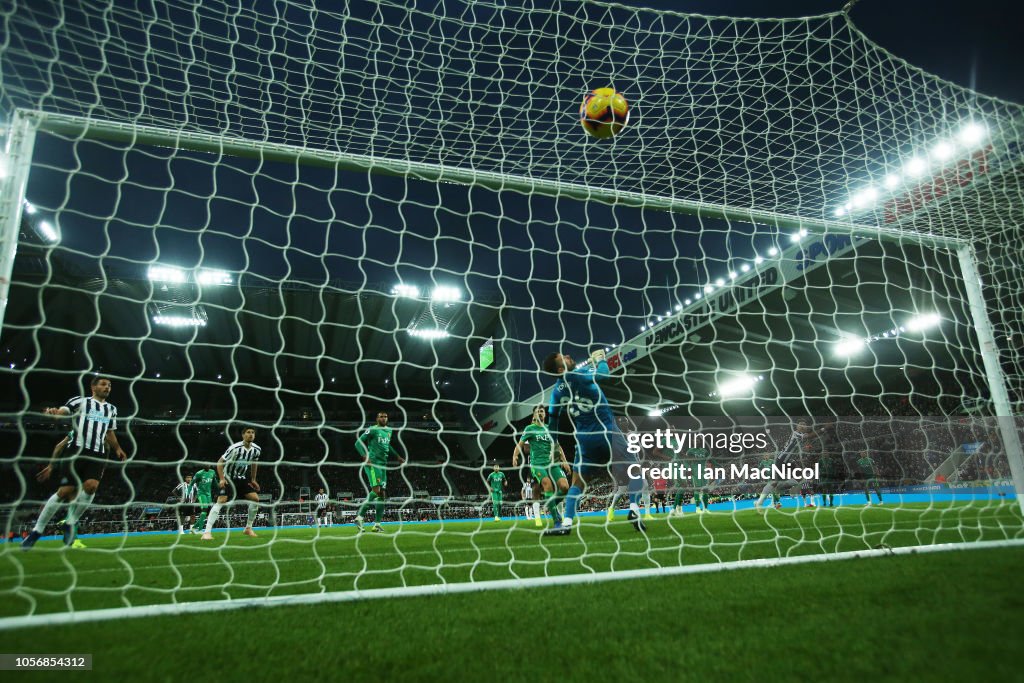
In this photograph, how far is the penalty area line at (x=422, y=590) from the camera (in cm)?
199

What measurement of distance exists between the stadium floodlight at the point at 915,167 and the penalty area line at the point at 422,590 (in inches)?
134

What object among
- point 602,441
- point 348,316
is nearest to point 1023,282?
point 602,441

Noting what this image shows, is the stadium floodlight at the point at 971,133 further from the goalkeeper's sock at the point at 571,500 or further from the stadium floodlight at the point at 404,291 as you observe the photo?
the stadium floodlight at the point at 404,291

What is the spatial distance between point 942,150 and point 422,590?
242 inches

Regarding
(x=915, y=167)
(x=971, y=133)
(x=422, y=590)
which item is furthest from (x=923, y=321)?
(x=422, y=590)

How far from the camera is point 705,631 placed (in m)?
1.71

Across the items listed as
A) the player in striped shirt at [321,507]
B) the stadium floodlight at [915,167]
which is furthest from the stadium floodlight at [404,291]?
the stadium floodlight at [915,167]

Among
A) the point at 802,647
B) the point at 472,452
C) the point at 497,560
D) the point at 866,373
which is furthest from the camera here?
the point at 472,452

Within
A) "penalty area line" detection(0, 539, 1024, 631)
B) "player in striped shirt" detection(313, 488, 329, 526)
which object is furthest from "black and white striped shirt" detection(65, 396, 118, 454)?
"penalty area line" detection(0, 539, 1024, 631)

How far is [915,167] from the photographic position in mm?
5035

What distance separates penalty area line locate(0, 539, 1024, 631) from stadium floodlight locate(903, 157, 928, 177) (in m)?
3.39

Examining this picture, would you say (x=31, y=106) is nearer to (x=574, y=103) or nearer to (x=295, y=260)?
(x=574, y=103)

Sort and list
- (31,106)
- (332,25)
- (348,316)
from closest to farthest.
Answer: (31,106) < (332,25) < (348,316)

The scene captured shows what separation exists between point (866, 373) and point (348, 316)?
19.5m
